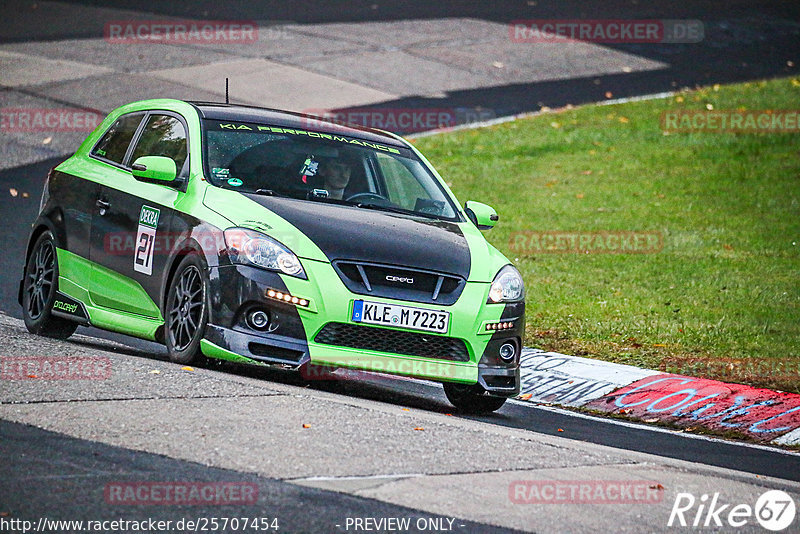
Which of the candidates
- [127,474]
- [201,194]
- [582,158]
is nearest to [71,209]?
[201,194]

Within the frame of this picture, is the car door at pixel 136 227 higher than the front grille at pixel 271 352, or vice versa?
the car door at pixel 136 227

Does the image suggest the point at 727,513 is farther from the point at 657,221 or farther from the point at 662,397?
the point at 657,221

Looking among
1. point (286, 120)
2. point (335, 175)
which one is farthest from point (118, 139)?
point (335, 175)

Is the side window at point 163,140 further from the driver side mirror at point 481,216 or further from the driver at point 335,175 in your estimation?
the driver side mirror at point 481,216

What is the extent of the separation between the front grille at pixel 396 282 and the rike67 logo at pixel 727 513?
223 cm

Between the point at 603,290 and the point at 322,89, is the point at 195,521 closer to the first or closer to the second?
the point at 603,290

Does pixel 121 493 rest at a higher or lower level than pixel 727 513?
higher

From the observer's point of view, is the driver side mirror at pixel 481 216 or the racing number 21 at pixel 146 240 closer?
the racing number 21 at pixel 146 240

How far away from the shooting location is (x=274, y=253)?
7680 millimetres

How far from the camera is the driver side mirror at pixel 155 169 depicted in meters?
8.34

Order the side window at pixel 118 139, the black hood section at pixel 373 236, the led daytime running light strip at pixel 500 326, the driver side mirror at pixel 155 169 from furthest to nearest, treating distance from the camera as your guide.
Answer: the side window at pixel 118 139, the driver side mirror at pixel 155 169, the led daytime running light strip at pixel 500 326, the black hood section at pixel 373 236

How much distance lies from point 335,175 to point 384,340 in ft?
5.15

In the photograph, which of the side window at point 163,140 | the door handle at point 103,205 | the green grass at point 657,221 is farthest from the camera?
the green grass at point 657,221

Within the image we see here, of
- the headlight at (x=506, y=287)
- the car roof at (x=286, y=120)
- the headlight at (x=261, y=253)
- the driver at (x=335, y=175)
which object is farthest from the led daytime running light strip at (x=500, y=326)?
the car roof at (x=286, y=120)
